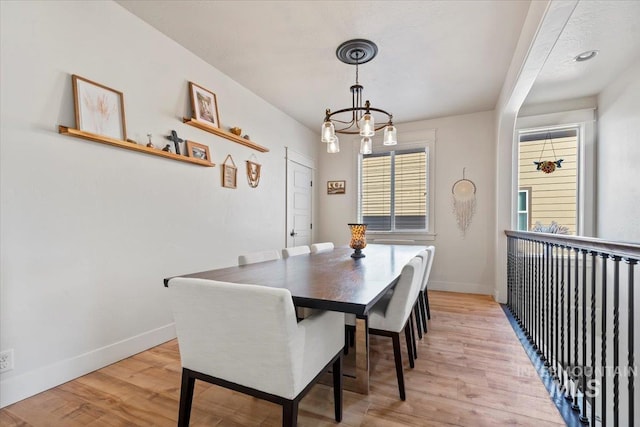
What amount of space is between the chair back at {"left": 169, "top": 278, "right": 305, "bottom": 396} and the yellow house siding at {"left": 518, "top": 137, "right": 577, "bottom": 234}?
4.27 meters

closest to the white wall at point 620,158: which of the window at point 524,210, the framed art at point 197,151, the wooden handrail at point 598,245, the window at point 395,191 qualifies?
the window at point 524,210

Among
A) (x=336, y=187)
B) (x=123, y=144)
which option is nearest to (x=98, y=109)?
(x=123, y=144)

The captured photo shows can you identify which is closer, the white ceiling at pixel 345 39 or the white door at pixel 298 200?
the white ceiling at pixel 345 39

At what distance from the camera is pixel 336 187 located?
5332mm

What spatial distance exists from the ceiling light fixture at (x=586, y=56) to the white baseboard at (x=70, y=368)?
459 cm

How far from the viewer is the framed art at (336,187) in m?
5.29

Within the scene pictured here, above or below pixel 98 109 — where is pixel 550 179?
below

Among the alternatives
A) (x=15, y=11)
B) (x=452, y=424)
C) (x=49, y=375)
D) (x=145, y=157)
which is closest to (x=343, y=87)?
(x=145, y=157)

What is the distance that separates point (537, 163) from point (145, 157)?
15.4 feet

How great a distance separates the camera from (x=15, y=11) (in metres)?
1.75

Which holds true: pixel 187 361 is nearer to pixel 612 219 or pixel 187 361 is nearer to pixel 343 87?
pixel 343 87

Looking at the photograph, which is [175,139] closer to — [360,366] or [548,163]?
[360,366]

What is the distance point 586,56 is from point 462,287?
9.94 feet

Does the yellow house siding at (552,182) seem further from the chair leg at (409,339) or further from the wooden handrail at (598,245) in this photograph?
the chair leg at (409,339)
